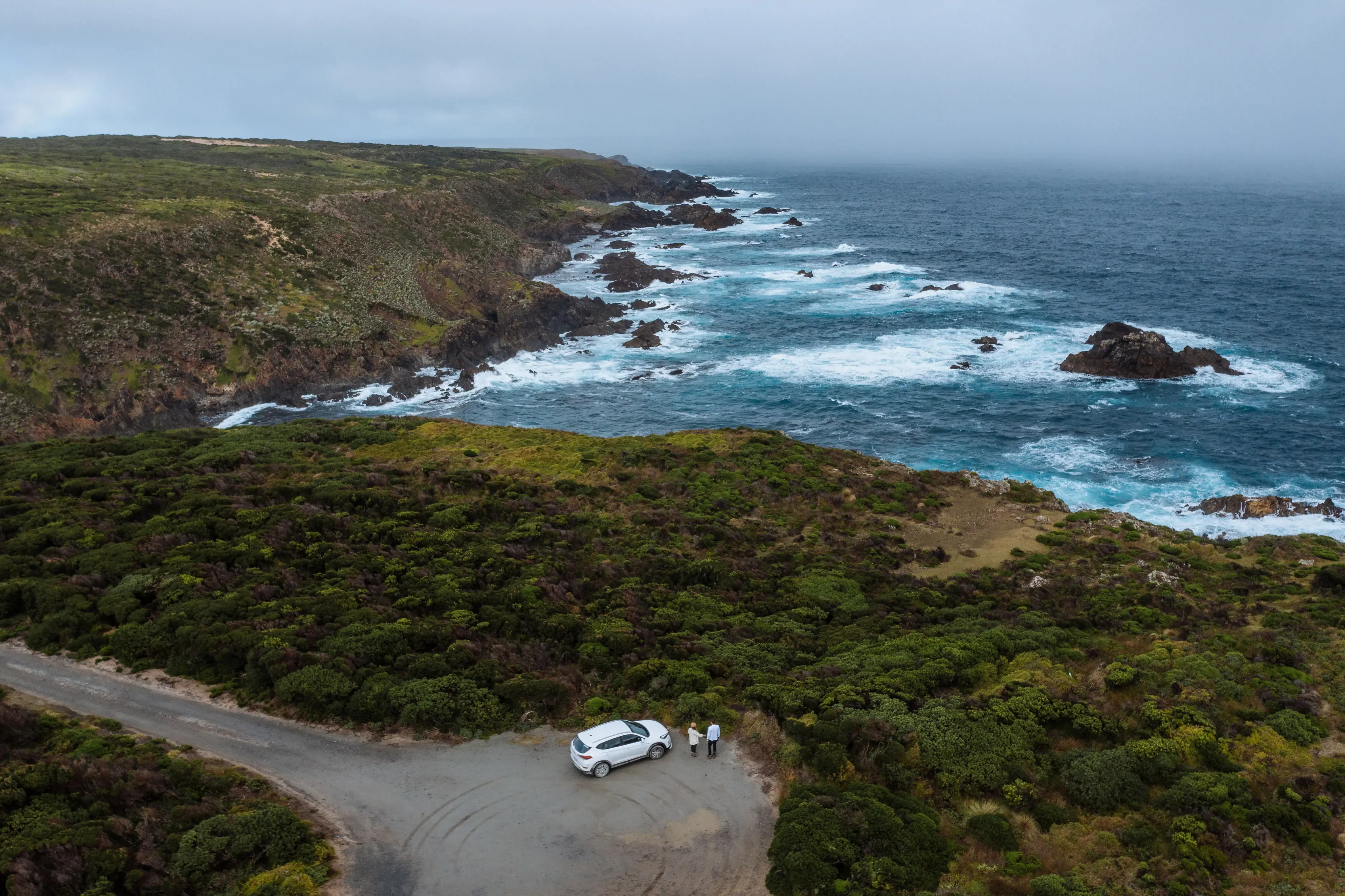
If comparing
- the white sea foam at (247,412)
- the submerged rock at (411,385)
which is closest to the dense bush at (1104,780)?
the white sea foam at (247,412)

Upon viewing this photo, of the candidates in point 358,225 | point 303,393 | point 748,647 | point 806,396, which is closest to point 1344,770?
point 748,647

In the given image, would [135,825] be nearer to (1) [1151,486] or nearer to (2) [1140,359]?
(1) [1151,486]

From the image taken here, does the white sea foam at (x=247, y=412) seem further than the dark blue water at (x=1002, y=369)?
Yes

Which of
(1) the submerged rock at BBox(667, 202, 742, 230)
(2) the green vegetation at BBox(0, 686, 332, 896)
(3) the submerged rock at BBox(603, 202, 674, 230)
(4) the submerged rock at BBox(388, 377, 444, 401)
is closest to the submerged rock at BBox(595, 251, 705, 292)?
(3) the submerged rock at BBox(603, 202, 674, 230)

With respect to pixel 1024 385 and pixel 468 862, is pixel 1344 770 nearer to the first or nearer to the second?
pixel 468 862

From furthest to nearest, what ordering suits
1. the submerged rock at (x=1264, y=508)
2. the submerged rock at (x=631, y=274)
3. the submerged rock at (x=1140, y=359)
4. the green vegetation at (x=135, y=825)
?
1. the submerged rock at (x=631, y=274)
2. the submerged rock at (x=1140, y=359)
3. the submerged rock at (x=1264, y=508)
4. the green vegetation at (x=135, y=825)

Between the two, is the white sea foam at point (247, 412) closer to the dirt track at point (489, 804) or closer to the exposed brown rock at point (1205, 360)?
the dirt track at point (489, 804)
